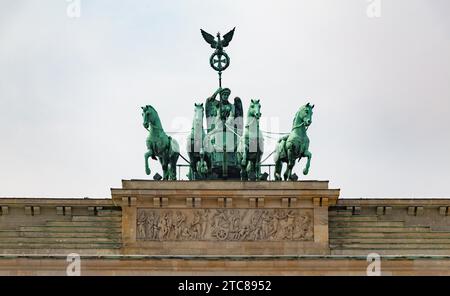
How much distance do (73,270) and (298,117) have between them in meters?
6.63

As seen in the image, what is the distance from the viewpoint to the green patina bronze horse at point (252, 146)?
174 feet

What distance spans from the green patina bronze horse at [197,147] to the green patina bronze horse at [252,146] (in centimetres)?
104

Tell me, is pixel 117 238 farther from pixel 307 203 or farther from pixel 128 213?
pixel 307 203

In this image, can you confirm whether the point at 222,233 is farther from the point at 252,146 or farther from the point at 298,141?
the point at 298,141

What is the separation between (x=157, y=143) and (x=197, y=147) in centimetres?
163

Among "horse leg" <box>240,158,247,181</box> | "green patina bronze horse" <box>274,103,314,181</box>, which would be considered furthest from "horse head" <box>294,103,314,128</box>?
"horse leg" <box>240,158,247,181</box>

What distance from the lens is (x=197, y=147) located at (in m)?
54.1

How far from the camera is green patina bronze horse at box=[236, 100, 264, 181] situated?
53.1 meters

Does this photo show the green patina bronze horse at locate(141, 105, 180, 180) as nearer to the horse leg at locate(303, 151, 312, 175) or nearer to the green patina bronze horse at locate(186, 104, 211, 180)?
the green patina bronze horse at locate(186, 104, 211, 180)

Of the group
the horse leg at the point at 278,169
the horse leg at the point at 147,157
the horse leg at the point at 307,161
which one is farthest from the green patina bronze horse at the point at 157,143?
the horse leg at the point at 307,161

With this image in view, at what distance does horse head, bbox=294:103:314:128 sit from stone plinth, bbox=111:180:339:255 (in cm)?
149

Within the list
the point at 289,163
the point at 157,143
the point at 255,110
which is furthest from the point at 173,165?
the point at 289,163

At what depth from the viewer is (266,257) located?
51.6 m
